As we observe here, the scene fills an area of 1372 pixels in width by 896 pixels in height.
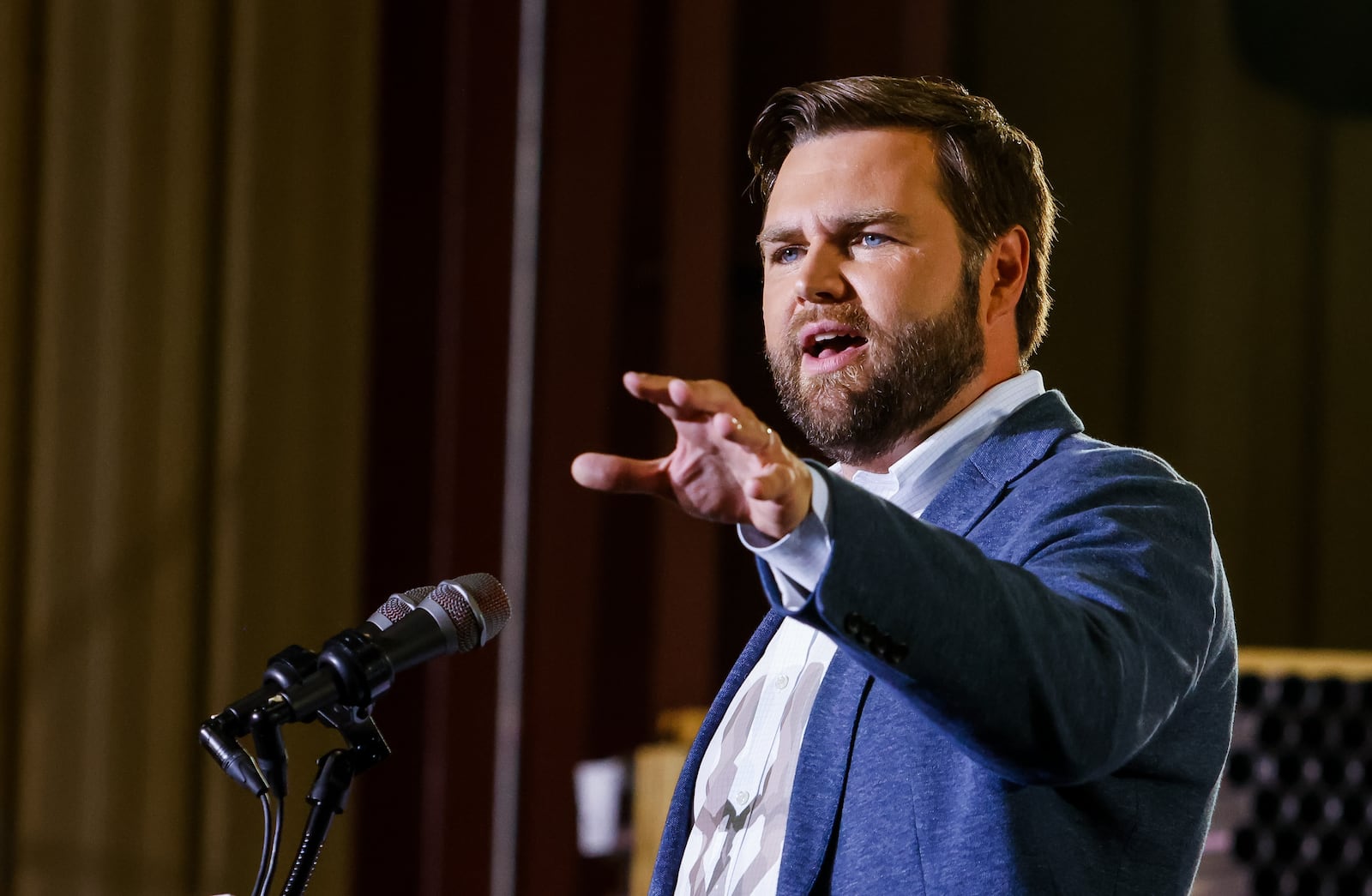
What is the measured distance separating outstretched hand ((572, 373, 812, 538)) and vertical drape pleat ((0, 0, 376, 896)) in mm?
1777

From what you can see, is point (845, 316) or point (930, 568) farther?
point (845, 316)

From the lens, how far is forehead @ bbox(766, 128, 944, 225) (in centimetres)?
134

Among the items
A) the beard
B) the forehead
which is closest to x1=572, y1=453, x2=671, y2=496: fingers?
the beard

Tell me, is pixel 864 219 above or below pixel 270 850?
above

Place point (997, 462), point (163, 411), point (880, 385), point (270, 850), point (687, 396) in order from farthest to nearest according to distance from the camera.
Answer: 1. point (163, 411)
2. point (880, 385)
3. point (997, 462)
4. point (270, 850)
5. point (687, 396)

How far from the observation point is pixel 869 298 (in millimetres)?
1278

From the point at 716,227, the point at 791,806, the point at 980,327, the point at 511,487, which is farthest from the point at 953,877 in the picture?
the point at 716,227

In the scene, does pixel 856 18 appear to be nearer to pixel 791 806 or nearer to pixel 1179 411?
pixel 1179 411

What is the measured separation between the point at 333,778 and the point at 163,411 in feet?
5.06

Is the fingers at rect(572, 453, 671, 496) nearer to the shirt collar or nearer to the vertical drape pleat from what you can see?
the shirt collar

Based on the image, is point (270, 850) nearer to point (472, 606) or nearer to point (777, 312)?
point (472, 606)

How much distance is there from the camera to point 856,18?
3035mm

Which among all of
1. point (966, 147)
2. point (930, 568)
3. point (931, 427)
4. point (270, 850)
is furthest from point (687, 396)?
point (966, 147)

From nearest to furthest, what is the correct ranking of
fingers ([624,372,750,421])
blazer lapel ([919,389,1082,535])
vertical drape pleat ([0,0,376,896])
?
1. fingers ([624,372,750,421])
2. blazer lapel ([919,389,1082,535])
3. vertical drape pleat ([0,0,376,896])
